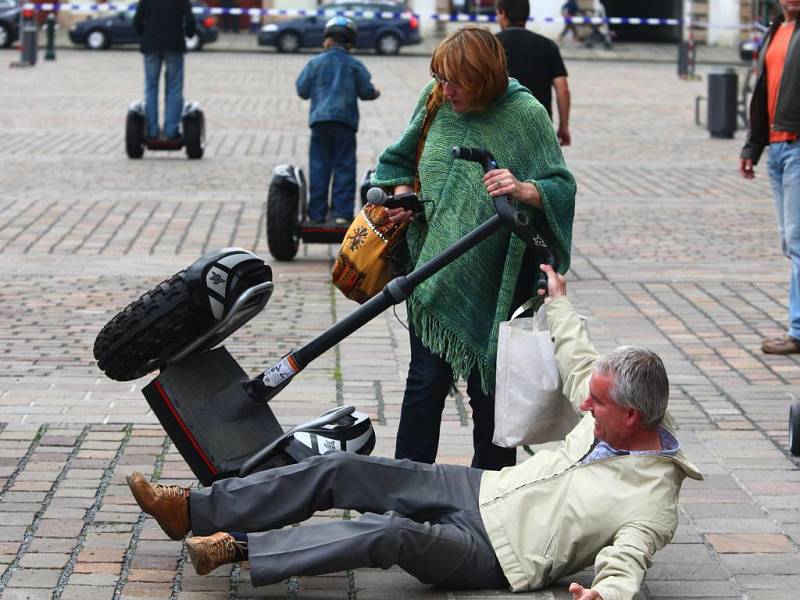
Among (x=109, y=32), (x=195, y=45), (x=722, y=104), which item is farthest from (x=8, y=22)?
(x=722, y=104)

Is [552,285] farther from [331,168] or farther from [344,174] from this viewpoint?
[331,168]

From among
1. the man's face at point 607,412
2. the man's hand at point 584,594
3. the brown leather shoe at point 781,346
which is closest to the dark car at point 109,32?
the brown leather shoe at point 781,346

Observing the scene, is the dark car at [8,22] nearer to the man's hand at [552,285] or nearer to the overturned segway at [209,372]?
the overturned segway at [209,372]

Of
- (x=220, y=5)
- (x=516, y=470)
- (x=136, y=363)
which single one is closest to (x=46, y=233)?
(x=136, y=363)

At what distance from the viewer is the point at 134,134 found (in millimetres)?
14742

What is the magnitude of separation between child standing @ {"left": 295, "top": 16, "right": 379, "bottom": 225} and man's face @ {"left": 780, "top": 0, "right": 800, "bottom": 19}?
138 inches

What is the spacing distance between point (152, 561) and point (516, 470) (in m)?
1.07

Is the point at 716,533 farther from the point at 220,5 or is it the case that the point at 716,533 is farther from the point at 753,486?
the point at 220,5

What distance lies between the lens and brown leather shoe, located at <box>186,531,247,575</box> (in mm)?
3896

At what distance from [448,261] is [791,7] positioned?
3.56 m

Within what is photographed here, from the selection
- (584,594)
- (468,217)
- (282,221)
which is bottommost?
(584,594)

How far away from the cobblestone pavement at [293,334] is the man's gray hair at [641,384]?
0.57m

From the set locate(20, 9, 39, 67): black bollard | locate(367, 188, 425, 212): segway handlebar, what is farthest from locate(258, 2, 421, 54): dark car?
locate(367, 188, 425, 212): segway handlebar

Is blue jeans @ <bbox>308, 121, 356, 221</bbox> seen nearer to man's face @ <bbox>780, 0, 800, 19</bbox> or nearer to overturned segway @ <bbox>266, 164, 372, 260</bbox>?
overturned segway @ <bbox>266, 164, 372, 260</bbox>
